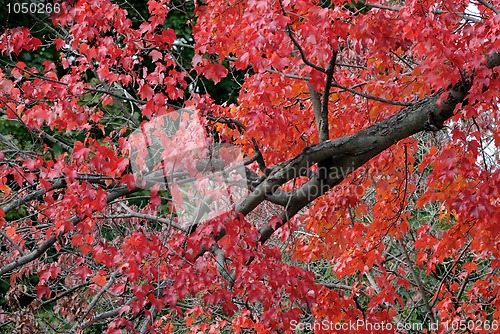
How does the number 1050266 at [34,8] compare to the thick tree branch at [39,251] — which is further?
the number 1050266 at [34,8]

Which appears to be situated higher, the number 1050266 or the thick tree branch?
the number 1050266

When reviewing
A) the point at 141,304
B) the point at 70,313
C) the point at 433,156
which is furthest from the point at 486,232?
the point at 70,313

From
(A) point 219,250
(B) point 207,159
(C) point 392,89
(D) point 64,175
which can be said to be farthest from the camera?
(C) point 392,89

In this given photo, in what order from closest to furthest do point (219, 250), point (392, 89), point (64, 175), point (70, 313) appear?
1. point (64, 175)
2. point (219, 250)
3. point (392, 89)
4. point (70, 313)

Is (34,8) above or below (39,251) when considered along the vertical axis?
above

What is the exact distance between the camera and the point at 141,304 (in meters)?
3.55

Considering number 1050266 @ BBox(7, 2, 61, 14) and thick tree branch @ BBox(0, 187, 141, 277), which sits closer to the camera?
thick tree branch @ BBox(0, 187, 141, 277)

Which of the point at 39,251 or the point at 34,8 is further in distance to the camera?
the point at 34,8

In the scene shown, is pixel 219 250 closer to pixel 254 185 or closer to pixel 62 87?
pixel 254 185

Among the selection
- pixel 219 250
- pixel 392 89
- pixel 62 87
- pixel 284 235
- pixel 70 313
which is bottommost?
pixel 70 313

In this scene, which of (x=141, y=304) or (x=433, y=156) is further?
(x=433, y=156)

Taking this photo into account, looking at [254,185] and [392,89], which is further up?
[392,89]

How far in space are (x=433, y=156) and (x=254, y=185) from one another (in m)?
1.48

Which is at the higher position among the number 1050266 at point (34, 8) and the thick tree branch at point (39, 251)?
the number 1050266 at point (34, 8)
